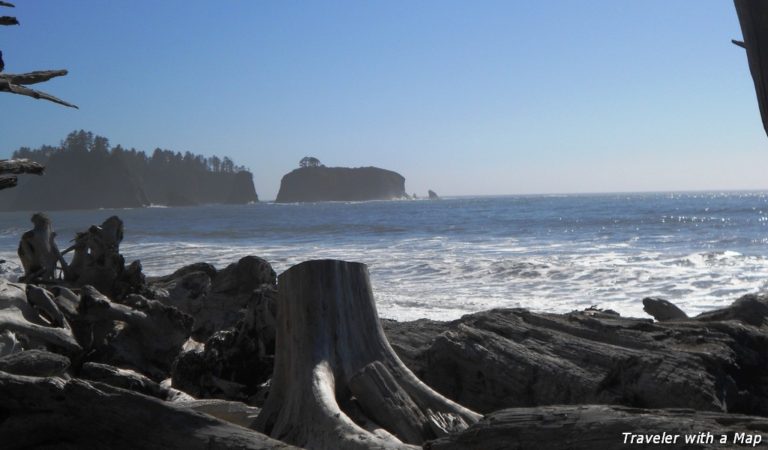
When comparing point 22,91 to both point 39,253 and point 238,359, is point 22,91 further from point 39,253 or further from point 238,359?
point 39,253

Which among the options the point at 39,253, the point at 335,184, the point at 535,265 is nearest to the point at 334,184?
the point at 335,184

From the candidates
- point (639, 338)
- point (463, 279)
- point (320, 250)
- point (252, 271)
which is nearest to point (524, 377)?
point (639, 338)

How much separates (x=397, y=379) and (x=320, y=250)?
2222 centimetres

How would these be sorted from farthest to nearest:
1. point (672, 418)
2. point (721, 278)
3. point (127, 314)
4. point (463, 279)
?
point (463, 279) < point (721, 278) < point (127, 314) < point (672, 418)

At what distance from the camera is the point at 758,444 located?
2.21 metres

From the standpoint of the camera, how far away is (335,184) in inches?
6781

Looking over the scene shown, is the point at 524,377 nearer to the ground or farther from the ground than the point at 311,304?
nearer to the ground

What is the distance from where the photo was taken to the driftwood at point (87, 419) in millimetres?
2840

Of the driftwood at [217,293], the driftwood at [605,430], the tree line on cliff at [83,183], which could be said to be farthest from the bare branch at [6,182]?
the tree line on cliff at [83,183]

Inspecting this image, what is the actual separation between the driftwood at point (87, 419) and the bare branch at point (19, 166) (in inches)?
41.2

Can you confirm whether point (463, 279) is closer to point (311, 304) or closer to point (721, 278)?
point (721, 278)

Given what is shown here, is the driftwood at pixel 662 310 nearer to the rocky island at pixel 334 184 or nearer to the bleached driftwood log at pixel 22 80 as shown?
the bleached driftwood log at pixel 22 80

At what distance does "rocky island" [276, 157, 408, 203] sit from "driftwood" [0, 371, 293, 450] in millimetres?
165745

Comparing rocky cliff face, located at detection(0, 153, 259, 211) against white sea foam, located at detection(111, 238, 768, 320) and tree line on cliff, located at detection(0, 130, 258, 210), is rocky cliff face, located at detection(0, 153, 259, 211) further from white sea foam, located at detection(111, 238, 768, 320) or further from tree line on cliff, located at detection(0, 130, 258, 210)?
white sea foam, located at detection(111, 238, 768, 320)
